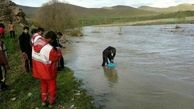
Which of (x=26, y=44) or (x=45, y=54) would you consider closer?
(x=45, y=54)

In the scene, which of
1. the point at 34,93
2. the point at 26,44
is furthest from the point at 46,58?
the point at 26,44

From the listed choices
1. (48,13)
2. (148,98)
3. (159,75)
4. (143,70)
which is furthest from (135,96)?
(48,13)

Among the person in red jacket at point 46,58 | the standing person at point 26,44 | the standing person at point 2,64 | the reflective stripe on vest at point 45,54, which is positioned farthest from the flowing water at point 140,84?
the standing person at point 2,64

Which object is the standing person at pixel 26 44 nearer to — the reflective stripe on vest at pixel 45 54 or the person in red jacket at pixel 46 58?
the person in red jacket at pixel 46 58

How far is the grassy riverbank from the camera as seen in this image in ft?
35.7

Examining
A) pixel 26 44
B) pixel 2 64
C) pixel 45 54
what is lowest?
pixel 2 64

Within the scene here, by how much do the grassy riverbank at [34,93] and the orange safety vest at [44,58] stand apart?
1.23m

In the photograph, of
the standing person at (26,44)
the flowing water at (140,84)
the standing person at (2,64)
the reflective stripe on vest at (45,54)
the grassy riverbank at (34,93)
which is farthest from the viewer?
the standing person at (26,44)

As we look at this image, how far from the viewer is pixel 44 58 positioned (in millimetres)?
9555

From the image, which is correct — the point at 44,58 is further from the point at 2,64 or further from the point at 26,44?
the point at 26,44

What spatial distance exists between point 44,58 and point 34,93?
9.56 ft

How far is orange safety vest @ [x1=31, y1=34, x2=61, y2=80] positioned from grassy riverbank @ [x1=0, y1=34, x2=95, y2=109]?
1.23 meters

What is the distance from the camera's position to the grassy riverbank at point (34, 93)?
10867 millimetres

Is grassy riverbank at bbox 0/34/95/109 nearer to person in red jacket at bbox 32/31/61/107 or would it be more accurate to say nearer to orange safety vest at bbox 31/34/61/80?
person in red jacket at bbox 32/31/61/107
